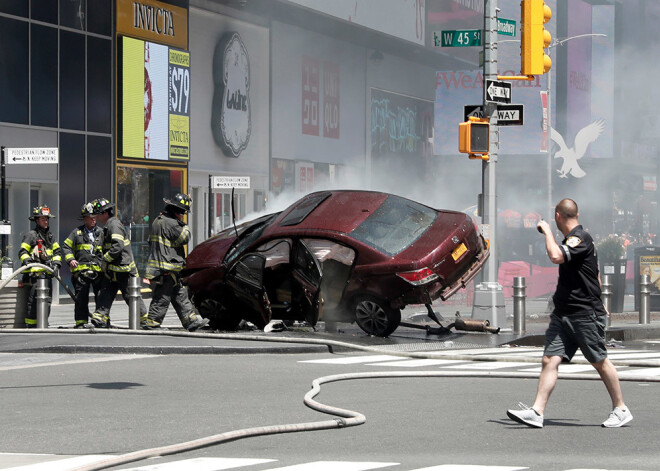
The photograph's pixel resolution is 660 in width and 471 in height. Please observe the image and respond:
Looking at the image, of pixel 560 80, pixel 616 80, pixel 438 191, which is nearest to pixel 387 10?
pixel 438 191

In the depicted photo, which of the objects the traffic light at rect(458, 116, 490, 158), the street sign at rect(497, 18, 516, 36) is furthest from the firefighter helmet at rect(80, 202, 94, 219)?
the street sign at rect(497, 18, 516, 36)

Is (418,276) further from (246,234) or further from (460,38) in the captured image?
(460,38)

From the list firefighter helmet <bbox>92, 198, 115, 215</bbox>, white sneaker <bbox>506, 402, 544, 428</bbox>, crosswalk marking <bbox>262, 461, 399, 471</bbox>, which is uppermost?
firefighter helmet <bbox>92, 198, 115, 215</bbox>

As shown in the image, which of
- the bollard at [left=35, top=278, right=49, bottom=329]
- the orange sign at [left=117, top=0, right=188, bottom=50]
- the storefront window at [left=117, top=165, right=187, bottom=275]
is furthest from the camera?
the storefront window at [left=117, top=165, right=187, bottom=275]

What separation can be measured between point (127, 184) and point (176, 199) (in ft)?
40.6

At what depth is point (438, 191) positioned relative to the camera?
55125mm

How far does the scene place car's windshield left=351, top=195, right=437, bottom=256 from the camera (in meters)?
14.7

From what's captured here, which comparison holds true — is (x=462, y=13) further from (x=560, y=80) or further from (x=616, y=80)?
(x=616, y=80)

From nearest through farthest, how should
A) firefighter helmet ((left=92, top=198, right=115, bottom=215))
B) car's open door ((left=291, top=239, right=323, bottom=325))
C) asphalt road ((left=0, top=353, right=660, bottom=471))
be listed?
asphalt road ((left=0, top=353, right=660, bottom=471))
car's open door ((left=291, top=239, right=323, bottom=325))
firefighter helmet ((left=92, top=198, right=115, bottom=215))

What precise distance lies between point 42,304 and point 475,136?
6.32m

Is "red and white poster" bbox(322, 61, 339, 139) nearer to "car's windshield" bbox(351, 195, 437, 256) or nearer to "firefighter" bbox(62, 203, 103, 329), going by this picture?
"firefighter" bbox(62, 203, 103, 329)

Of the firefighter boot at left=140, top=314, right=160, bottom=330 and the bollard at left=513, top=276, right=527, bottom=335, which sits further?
the bollard at left=513, top=276, right=527, bottom=335

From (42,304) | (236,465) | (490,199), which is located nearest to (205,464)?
(236,465)

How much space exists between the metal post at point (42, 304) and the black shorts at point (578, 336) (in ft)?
31.5
